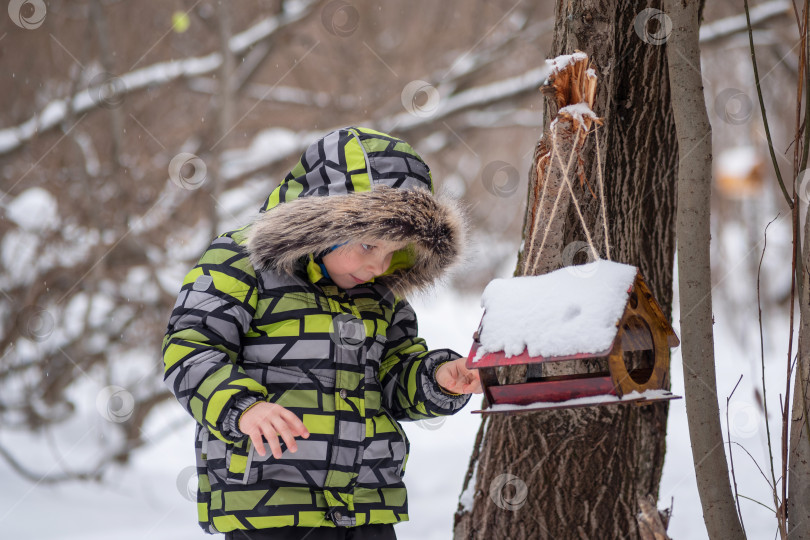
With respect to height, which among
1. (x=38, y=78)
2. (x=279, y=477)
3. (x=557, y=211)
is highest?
(x=38, y=78)

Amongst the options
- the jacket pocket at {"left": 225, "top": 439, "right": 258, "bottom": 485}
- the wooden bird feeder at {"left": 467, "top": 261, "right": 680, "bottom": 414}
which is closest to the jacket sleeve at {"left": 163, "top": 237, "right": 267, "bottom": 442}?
the jacket pocket at {"left": 225, "top": 439, "right": 258, "bottom": 485}

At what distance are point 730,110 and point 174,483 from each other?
19.2 feet

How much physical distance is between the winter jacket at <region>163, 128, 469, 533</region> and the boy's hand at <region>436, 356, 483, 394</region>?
0.06m

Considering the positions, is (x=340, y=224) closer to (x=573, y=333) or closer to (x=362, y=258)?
(x=362, y=258)

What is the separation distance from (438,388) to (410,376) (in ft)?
0.30

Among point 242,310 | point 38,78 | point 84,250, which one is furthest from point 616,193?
point 38,78

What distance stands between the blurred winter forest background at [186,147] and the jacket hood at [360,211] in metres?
2.41

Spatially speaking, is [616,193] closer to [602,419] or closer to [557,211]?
[557,211]

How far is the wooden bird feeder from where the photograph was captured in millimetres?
1413

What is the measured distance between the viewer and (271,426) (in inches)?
63.8

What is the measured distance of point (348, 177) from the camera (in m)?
1.99

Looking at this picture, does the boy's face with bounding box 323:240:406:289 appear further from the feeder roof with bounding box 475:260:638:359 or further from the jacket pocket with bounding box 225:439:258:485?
the jacket pocket with bounding box 225:439:258:485

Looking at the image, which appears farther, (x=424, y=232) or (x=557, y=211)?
(x=424, y=232)

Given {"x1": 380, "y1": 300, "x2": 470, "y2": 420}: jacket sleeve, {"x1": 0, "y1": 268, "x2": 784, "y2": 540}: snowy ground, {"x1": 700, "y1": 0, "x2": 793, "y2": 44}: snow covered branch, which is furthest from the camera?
{"x1": 700, "y1": 0, "x2": 793, "y2": 44}: snow covered branch
